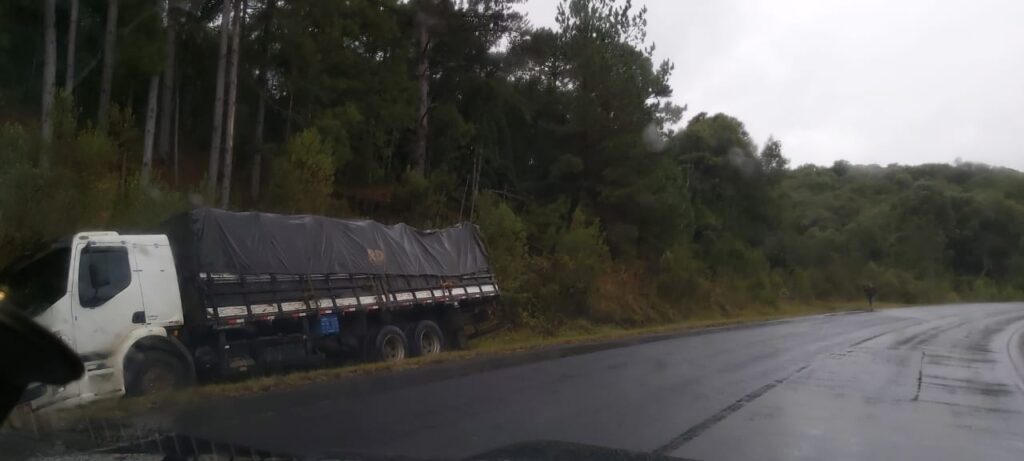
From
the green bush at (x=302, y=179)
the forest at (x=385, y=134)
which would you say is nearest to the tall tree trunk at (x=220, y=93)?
the forest at (x=385, y=134)

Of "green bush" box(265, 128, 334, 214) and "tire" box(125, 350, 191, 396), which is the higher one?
"green bush" box(265, 128, 334, 214)

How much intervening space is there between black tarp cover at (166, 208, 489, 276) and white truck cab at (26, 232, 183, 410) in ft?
3.59

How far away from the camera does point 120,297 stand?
12547 mm

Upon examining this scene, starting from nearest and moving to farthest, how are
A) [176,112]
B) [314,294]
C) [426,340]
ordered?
[314,294], [426,340], [176,112]

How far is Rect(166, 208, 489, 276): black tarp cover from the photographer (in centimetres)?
1484

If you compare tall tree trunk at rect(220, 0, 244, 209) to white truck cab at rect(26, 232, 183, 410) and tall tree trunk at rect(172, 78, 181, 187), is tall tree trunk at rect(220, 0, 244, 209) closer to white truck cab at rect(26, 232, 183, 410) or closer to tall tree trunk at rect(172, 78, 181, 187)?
tall tree trunk at rect(172, 78, 181, 187)

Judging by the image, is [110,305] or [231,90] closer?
[110,305]

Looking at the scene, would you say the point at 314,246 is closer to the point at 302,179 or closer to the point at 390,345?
the point at 390,345

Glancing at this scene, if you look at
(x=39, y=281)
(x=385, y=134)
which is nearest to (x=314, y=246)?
(x=39, y=281)

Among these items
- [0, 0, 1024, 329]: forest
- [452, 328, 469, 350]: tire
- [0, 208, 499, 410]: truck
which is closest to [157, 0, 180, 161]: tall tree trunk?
[0, 0, 1024, 329]: forest

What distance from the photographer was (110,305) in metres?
12.4

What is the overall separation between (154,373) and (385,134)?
2207cm

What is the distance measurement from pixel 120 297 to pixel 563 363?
8768 millimetres

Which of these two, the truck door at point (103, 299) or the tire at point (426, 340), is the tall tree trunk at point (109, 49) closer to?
the tire at point (426, 340)
